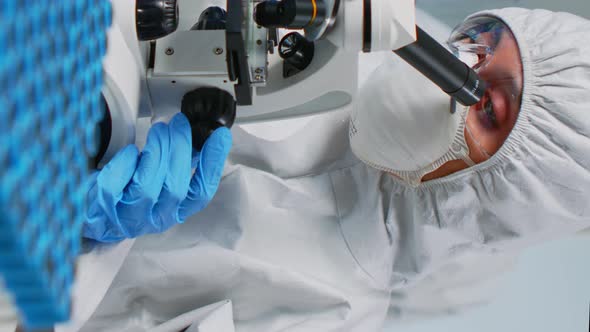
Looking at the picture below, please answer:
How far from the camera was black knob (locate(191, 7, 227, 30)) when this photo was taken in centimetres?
74

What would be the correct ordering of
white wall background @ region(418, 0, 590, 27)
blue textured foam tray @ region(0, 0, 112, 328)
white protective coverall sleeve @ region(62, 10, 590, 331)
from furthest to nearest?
white wall background @ region(418, 0, 590, 27), white protective coverall sleeve @ region(62, 10, 590, 331), blue textured foam tray @ region(0, 0, 112, 328)

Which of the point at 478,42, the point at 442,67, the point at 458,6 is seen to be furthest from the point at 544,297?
the point at 442,67

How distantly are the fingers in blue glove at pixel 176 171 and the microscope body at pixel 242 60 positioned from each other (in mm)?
43

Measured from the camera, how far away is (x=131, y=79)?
663 millimetres

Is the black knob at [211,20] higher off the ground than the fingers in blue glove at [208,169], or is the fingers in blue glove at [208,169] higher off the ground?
the black knob at [211,20]

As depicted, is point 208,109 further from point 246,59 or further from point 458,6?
point 458,6

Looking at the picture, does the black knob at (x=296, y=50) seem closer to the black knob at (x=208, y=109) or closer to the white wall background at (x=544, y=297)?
the black knob at (x=208, y=109)

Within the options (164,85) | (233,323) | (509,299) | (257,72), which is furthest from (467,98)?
(509,299)

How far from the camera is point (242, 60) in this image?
0.68 metres

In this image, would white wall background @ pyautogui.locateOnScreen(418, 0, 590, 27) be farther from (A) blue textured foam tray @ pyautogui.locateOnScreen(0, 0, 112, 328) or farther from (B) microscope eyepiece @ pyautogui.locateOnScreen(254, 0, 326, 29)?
(A) blue textured foam tray @ pyautogui.locateOnScreen(0, 0, 112, 328)

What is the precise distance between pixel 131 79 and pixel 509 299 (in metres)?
1.21

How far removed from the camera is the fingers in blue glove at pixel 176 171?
73 centimetres

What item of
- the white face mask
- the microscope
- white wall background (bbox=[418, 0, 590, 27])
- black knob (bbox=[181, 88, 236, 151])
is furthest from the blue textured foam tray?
white wall background (bbox=[418, 0, 590, 27])

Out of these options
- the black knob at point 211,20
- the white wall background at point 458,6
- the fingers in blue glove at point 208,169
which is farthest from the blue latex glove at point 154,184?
the white wall background at point 458,6
